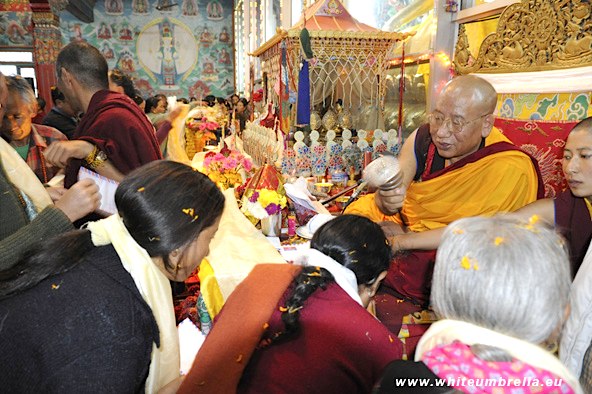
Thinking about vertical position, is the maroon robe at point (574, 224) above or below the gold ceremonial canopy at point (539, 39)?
below

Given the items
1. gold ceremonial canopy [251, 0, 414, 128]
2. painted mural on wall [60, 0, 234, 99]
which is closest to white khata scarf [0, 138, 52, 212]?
gold ceremonial canopy [251, 0, 414, 128]

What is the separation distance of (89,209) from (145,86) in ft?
49.7

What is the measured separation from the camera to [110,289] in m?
1.09

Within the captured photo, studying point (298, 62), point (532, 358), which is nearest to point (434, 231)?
point (532, 358)

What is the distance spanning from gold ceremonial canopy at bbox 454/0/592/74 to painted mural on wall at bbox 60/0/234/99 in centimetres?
1379

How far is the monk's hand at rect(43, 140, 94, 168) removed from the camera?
206 centimetres

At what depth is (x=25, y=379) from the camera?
991 mm

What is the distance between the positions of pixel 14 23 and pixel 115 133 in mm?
12312

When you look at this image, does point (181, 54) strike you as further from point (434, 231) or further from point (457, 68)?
point (434, 231)

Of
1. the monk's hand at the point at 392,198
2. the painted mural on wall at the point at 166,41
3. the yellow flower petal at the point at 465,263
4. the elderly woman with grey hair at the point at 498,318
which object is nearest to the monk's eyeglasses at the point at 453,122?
the monk's hand at the point at 392,198

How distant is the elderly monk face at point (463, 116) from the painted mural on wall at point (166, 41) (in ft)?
47.1

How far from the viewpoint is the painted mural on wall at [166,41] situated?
587 inches

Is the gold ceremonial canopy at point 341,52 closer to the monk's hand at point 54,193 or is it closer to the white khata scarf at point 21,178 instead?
the monk's hand at point 54,193

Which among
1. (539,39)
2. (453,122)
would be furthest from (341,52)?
(453,122)
